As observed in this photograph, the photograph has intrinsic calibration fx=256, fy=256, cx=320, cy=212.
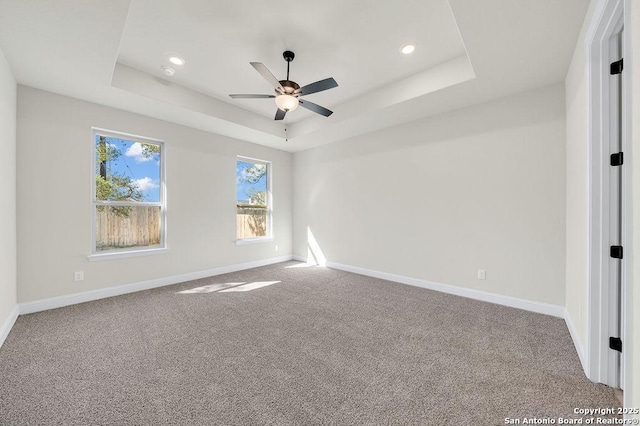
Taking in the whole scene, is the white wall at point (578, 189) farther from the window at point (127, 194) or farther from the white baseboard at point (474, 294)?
the window at point (127, 194)

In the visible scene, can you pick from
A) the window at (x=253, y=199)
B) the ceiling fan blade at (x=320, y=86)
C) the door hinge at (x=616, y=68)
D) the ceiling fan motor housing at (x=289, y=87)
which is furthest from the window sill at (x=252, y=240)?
the door hinge at (x=616, y=68)

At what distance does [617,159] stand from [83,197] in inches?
207

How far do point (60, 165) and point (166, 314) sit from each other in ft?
7.45

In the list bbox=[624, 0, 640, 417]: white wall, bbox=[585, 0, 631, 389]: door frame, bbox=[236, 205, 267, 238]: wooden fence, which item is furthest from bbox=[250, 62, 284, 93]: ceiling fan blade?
bbox=[236, 205, 267, 238]: wooden fence

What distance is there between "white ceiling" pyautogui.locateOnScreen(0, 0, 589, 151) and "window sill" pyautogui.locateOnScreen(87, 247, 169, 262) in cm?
202

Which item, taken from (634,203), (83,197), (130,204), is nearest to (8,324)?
(83,197)

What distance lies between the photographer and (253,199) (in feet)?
17.8

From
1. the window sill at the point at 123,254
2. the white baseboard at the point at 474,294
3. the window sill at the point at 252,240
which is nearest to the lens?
the white baseboard at the point at 474,294

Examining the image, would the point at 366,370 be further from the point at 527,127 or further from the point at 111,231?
the point at 111,231

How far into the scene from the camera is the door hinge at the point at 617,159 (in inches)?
64.6

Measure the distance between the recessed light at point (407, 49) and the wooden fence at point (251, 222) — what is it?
151 inches

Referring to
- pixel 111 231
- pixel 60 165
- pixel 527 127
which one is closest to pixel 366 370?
pixel 527 127

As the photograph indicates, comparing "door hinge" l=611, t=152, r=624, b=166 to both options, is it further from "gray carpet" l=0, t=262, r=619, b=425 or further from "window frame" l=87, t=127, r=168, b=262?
"window frame" l=87, t=127, r=168, b=262

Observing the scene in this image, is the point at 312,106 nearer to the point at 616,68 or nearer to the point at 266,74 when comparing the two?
the point at 266,74
